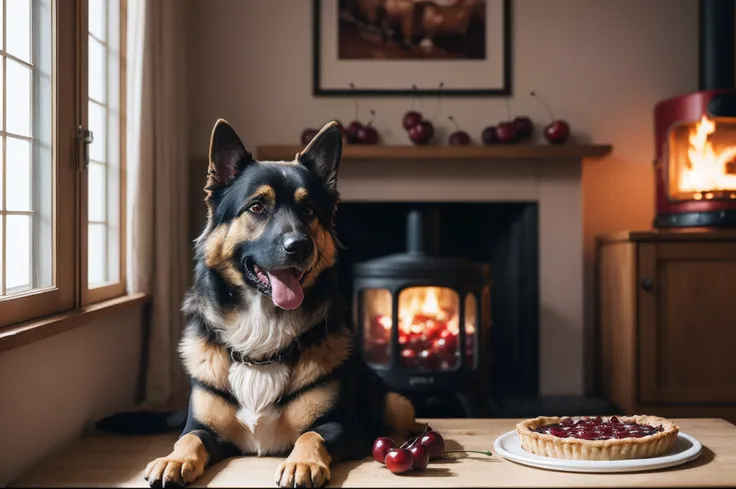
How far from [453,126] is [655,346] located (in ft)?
4.72

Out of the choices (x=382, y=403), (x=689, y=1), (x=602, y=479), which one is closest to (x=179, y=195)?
(x=382, y=403)

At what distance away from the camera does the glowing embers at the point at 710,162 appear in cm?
345

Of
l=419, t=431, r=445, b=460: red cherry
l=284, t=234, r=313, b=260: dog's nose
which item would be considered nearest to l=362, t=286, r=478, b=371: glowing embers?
l=419, t=431, r=445, b=460: red cherry

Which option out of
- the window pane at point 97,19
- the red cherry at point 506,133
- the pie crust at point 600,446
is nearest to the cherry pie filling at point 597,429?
the pie crust at point 600,446

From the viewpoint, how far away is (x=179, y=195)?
3525 millimetres

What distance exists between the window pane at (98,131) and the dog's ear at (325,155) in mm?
1222

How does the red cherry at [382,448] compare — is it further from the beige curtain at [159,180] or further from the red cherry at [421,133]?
the red cherry at [421,133]

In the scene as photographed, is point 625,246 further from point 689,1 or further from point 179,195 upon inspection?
point 179,195

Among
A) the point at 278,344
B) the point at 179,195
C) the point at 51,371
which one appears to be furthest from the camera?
the point at 179,195

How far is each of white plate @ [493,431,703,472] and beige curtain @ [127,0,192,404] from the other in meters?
1.68

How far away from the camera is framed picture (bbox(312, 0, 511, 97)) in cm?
381

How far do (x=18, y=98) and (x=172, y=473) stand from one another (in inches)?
46.2

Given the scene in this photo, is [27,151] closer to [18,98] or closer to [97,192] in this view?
[18,98]

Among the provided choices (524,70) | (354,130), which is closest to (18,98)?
(354,130)
